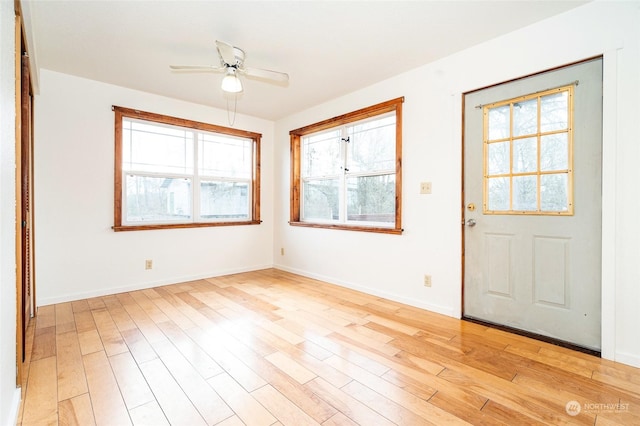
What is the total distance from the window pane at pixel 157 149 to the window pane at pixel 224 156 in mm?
192

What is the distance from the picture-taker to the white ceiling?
6.97 feet

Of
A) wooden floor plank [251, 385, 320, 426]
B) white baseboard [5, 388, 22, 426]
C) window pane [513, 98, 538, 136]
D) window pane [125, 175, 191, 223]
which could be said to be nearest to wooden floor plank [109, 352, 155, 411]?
white baseboard [5, 388, 22, 426]

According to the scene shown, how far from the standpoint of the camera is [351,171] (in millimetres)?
3875

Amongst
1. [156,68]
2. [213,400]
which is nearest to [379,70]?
[156,68]

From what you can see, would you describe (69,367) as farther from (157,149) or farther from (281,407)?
(157,149)

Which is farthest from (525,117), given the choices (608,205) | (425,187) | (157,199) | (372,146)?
(157,199)

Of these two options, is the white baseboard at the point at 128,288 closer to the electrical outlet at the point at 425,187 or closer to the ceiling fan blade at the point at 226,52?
the ceiling fan blade at the point at 226,52

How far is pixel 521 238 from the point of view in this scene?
2436 millimetres

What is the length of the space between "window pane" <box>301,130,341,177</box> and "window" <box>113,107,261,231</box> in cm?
79

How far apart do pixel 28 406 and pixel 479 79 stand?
147 inches

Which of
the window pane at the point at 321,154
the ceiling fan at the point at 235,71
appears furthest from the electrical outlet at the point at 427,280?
the ceiling fan at the point at 235,71

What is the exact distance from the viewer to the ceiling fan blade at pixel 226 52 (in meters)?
2.17

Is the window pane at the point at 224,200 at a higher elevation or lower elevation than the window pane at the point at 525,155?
lower

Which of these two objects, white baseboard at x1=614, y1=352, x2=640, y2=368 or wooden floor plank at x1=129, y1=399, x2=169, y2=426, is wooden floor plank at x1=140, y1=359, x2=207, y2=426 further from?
white baseboard at x1=614, y1=352, x2=640, y2=368
